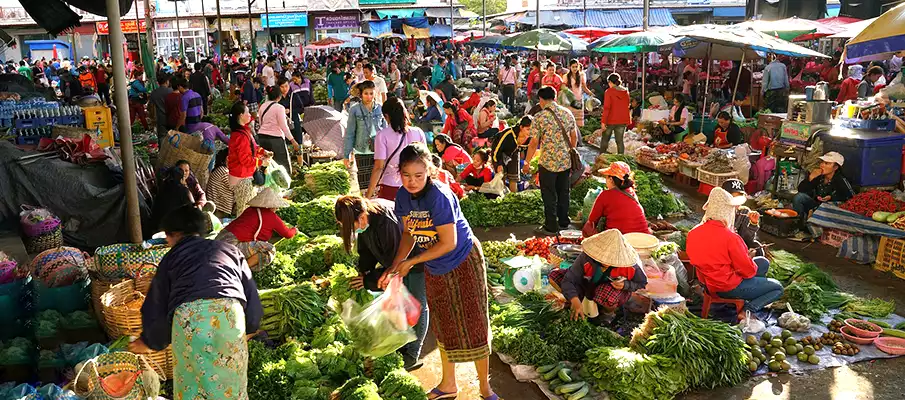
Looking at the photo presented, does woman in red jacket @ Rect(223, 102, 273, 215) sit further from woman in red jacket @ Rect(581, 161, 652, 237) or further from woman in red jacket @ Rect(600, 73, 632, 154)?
woman in red jacket @ Rect(600, 73, 632, 154)

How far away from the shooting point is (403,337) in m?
4.61

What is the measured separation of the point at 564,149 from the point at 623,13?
34.4 meters

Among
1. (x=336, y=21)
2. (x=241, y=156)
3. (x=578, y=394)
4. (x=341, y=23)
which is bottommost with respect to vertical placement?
(x=578, y=394)

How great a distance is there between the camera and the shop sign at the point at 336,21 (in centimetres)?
4047

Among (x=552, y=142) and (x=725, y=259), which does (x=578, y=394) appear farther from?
(x=552, y=142)

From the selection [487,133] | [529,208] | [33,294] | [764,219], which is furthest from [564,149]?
[33,294]

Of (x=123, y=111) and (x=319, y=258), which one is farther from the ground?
(x=123, y=111)

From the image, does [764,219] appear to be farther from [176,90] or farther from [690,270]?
[176,90]

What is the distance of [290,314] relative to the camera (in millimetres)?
5480

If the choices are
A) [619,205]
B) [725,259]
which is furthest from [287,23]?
[725,259]

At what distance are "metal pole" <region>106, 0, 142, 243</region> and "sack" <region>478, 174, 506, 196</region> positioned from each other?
182 inches

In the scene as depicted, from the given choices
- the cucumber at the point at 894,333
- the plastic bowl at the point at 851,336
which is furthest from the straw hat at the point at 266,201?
the cucumber at the point at 894,333

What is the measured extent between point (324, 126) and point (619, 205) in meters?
6.43

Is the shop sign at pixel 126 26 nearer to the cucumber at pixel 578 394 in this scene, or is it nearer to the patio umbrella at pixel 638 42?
the patio umbrella at pixel 638 42
